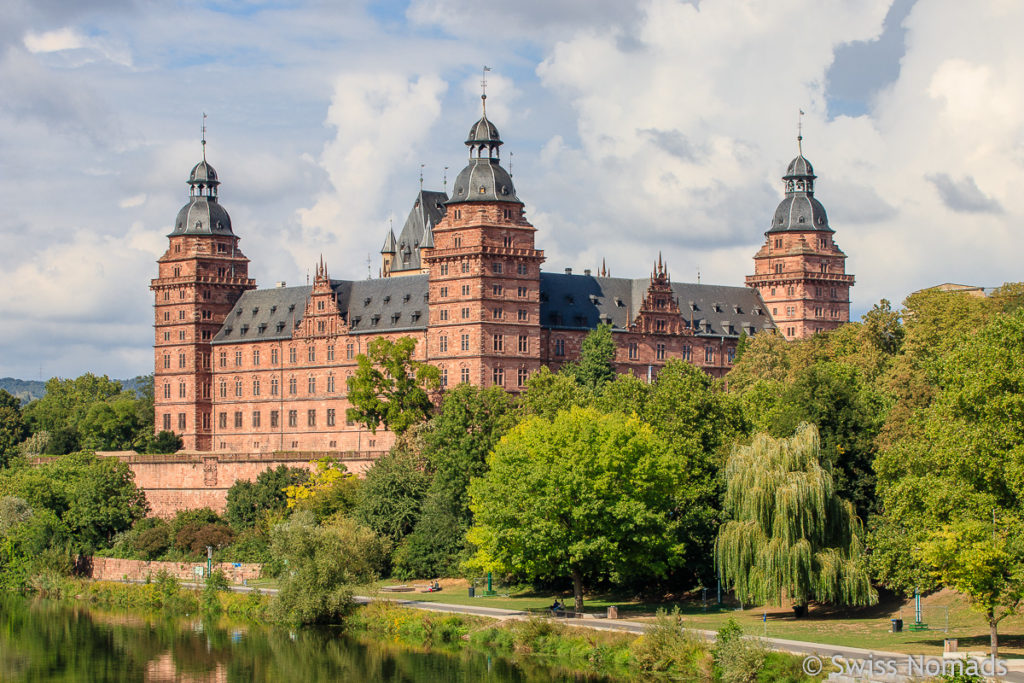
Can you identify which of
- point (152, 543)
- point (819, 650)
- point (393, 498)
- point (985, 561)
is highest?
point (393, 498)

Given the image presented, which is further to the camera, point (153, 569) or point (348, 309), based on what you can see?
point (348, 309)

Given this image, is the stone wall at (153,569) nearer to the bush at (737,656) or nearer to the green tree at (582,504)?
the green tree at (582,504)

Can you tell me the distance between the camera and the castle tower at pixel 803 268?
12838 centimetres

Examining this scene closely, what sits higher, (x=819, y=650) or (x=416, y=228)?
(x=416, y=228)

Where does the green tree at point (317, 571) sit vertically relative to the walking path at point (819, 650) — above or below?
above

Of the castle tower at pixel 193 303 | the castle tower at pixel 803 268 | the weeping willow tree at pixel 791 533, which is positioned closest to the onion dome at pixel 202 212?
the castle tower at pixel 193 303

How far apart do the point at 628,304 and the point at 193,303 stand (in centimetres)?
3459

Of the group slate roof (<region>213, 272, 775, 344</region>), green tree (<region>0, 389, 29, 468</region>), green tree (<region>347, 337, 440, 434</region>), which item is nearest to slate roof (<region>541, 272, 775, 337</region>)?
slate roof (<region>213, 272, 775, 344</region>)

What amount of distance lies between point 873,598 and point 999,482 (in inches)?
389

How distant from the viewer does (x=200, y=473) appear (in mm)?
105938

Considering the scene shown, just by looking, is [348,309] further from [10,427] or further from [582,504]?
[582,504]

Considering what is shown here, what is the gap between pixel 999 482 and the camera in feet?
177

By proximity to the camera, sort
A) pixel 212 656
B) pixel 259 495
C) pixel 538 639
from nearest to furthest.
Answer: pixel 538 639 → pixel 212 656 → pixel 259 495

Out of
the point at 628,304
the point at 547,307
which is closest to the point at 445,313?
the point at 547,307
